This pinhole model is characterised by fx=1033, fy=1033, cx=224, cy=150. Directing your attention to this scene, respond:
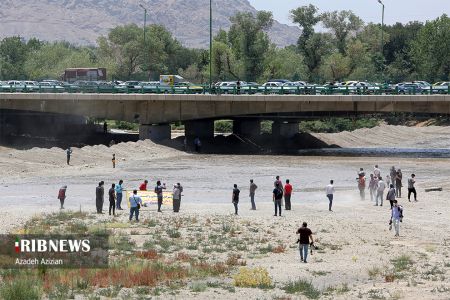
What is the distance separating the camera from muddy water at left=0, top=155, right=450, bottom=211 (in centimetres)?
5116

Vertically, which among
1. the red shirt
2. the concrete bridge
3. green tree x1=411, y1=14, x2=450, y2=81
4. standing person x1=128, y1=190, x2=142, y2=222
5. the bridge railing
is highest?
green tree x1=411, y1=14, x2=450, y2=81

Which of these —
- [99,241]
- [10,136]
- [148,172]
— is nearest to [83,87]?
[10,136]

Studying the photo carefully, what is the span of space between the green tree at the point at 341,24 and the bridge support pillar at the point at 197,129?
75.9 meters

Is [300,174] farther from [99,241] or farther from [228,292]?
[228,292]

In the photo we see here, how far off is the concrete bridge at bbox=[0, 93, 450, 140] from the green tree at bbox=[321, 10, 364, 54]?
7550 centimetres

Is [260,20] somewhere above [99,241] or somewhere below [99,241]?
above

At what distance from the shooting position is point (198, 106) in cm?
8694

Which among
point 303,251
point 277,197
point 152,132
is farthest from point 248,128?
point 303,251

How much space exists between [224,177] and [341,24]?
115070 millimetres

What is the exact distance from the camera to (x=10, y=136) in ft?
327

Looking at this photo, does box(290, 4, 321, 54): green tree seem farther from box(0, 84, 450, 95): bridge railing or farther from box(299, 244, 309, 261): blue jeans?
box(299, 244, 309, 261): blue jeans

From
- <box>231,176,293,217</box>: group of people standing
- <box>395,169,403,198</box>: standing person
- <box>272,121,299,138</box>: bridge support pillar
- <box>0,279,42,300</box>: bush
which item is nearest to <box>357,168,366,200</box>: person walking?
<box>395,169,403,198</box>: standing person

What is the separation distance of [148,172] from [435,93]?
28331 mm

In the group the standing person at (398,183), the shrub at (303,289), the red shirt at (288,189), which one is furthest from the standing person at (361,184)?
the shrub at (303,289)
